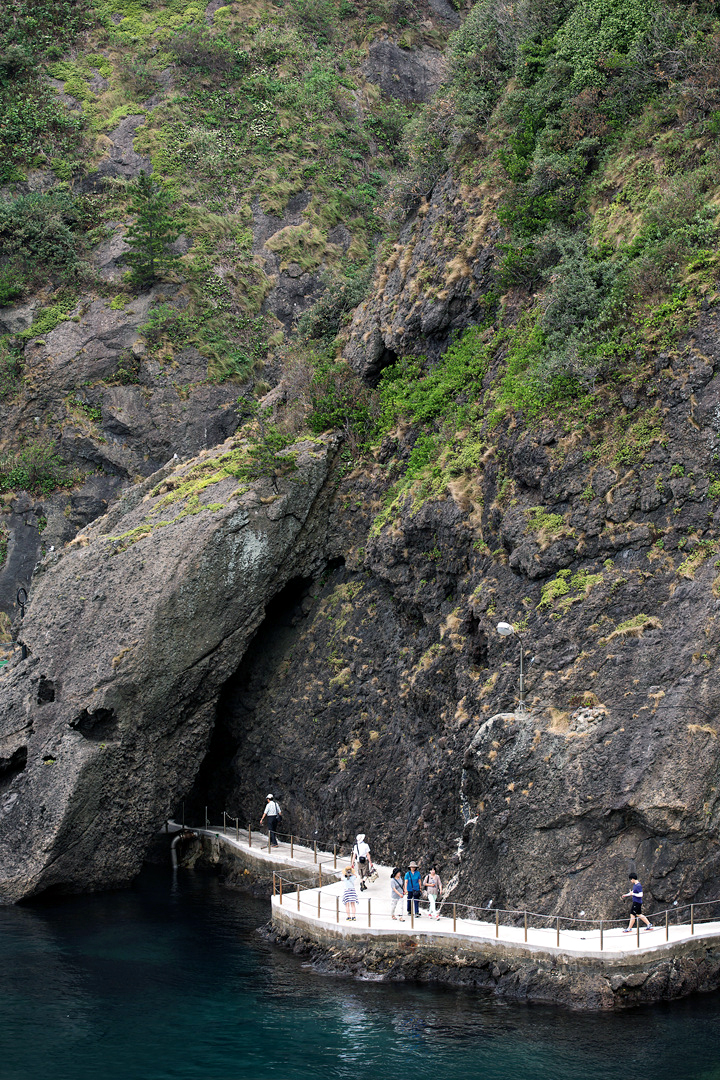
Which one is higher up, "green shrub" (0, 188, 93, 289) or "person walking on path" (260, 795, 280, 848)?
"green shrub" (0, 188, 93, 289)

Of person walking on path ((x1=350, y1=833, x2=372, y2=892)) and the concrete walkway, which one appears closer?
the concrete walkway

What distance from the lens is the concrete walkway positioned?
1992cm

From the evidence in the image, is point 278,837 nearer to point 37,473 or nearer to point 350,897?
point 350,897

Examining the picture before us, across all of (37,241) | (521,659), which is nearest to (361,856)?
(521,659)

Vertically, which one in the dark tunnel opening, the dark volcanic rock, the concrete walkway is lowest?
the concrete walkway

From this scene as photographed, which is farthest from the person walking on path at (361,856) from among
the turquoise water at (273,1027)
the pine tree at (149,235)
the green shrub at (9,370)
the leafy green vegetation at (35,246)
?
the leafy green vegetation at (35,246)

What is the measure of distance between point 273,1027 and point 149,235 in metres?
42.2

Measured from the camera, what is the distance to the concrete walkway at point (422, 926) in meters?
19.9

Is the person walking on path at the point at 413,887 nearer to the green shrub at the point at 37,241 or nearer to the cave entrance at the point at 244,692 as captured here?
the cave entrance at the point at 244,692

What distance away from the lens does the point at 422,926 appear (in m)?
22.4

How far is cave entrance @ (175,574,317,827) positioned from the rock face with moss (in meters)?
1.92

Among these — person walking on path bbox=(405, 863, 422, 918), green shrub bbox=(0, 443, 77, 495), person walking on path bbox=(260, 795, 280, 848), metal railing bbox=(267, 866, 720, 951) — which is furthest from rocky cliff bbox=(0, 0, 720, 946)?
green shrub bbox=(0, 443, 77, 495)

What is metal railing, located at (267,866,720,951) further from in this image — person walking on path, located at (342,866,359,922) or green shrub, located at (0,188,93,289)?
green shrub, located at (0,188,93,289)

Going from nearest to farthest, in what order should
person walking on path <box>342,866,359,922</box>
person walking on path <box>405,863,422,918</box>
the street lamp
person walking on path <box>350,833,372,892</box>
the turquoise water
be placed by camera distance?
the turquoise water → person walking on path <box>405,863,422,918</box> → the street lamp → person walking on path <box>342,866,359,922</box> → person walking on path <box>350,833,372,892</box>
